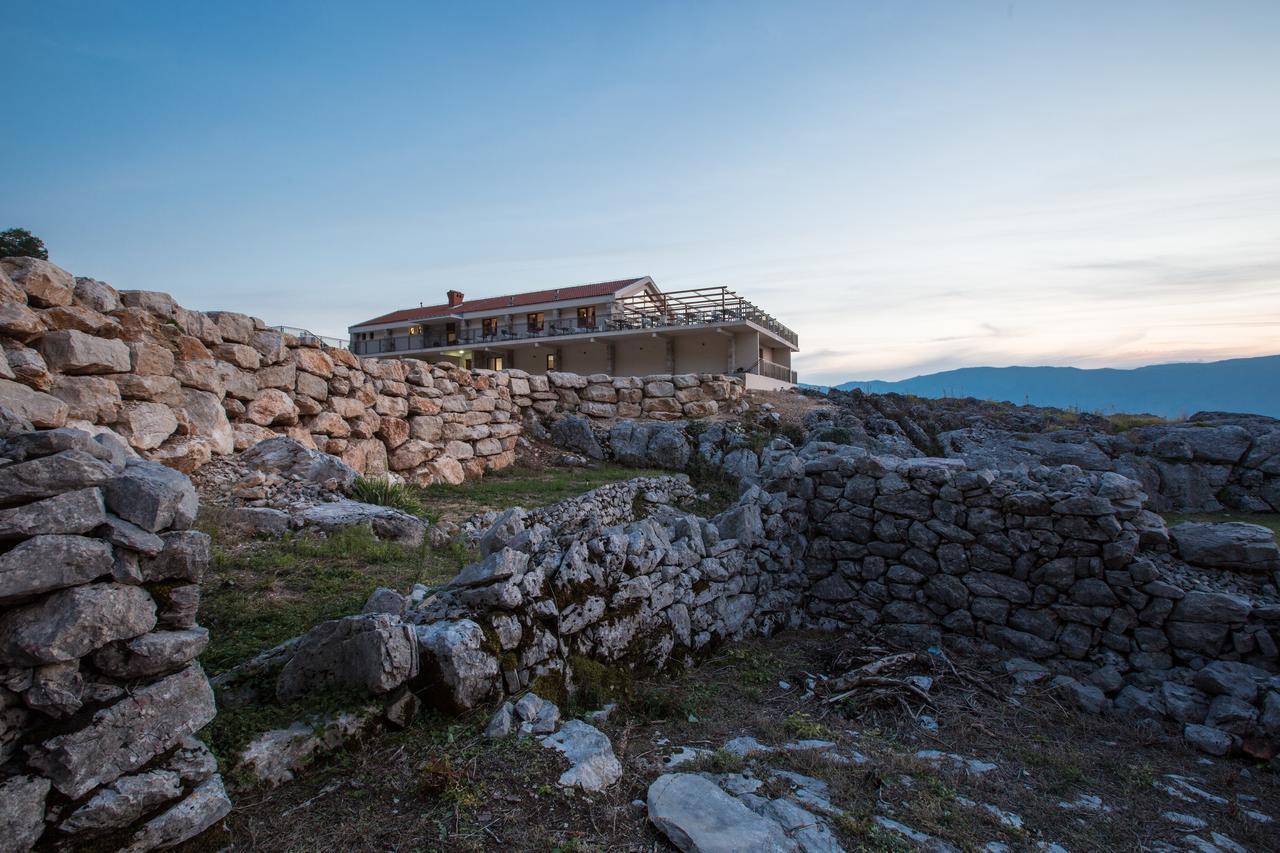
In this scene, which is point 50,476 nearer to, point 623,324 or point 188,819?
point 188,819

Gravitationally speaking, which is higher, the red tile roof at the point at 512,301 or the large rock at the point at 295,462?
the red tile roof at the point at 512,301

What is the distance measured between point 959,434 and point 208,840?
18.9 metres

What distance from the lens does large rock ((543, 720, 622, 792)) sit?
3441mm

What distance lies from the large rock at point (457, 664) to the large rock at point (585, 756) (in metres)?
0.59

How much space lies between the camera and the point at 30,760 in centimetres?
244

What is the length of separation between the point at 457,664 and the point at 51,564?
2.15m

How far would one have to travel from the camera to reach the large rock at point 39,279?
24.6 ft

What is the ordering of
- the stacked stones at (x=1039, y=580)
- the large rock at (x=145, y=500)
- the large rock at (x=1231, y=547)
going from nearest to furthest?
the large rock at (x=145, y=500)
the stacked stones at (x=1039, y=580)
the large rock at (x=1231, y=547)

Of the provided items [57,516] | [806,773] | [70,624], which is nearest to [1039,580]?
[806,773]

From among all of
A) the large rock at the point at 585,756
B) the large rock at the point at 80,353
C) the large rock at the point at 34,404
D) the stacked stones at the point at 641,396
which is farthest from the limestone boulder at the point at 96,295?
the stacked stones at the point at 641,396

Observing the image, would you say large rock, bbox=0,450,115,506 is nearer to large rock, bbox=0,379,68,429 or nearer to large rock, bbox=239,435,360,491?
large rock, bbox=0,379,68,429

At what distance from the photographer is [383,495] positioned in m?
9.33

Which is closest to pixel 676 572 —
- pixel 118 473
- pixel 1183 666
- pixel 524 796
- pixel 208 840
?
pixel 524 796

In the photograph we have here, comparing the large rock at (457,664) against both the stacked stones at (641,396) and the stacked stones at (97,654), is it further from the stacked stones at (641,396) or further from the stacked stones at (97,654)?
the stacked stones at (641,396)
